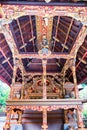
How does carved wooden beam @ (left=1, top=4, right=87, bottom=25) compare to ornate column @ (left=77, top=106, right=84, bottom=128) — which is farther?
ornate column @ (left=77, top=106, right=84, bottom=128)

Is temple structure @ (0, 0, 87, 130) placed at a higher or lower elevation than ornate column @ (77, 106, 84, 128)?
higher

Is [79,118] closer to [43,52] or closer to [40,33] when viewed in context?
[43,52]

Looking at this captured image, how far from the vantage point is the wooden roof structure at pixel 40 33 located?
3.55 m

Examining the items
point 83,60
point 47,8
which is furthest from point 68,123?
point 47,8

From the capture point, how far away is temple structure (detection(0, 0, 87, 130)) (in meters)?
3.57

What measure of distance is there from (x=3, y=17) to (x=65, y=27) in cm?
193

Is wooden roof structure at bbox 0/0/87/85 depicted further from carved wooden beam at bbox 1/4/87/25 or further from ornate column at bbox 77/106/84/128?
ornate column at bbox 77/106/84/128

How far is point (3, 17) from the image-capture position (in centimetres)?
367

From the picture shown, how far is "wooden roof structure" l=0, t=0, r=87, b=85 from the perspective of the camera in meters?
3.55

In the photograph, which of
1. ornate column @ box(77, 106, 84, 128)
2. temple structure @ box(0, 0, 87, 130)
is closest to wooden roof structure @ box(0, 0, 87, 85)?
temple structure @ box(0, 0, 87, 130)

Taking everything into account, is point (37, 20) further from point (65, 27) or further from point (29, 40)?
point (29, 40)

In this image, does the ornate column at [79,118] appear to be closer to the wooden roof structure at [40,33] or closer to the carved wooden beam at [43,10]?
the wooden roof structure at [40,33]

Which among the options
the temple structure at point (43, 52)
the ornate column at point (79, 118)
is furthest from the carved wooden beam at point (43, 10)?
the ornate column at point (79, 118)

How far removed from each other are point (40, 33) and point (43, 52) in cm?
62
